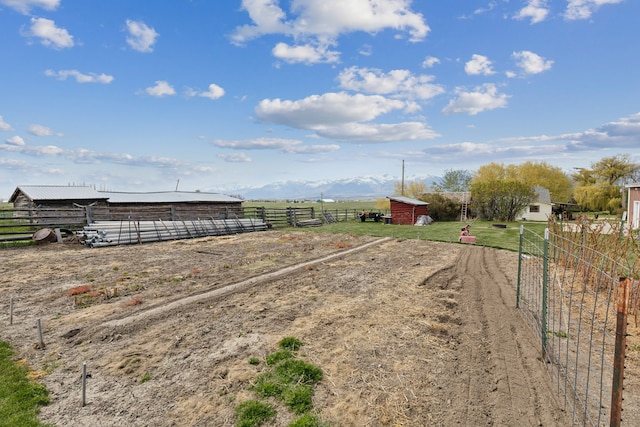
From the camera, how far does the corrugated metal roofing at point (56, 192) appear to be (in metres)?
20.1

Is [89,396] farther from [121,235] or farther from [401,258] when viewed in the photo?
[121,235]

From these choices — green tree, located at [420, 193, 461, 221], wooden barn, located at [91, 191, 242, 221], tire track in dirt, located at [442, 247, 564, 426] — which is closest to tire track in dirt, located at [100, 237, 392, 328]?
tire track in dirt, located at [442, 247, 564, 426]

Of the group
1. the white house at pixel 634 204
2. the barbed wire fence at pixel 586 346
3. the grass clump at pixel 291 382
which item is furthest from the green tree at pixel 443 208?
the grass clump at pixel 291 382

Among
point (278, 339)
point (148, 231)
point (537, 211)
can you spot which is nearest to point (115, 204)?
point (148, 231)

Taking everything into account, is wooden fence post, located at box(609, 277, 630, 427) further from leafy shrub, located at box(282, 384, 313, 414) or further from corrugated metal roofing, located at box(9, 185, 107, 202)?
corrugated metal roofing, located at box(9, 185, 107, 202)

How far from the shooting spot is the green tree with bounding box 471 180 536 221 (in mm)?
33062

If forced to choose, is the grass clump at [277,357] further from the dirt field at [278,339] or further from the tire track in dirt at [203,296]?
the tire track in dirt at [203,296]

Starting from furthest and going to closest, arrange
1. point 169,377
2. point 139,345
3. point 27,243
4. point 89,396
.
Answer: point 27,243 < point 139,345 < point 169,377 < point 89,396

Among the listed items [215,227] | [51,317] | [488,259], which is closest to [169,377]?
[51,317]

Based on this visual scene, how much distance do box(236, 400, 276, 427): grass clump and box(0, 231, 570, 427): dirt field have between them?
0.12 metres

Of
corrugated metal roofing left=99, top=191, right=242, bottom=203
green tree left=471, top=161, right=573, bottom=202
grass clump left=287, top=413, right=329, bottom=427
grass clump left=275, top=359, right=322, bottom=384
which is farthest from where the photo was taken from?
green tree left=471, top=161, right=573, bottom=202

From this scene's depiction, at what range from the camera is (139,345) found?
5402 mm

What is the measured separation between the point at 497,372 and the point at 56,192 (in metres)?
26.1

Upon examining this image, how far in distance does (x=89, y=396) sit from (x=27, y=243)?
16345 millimetres
